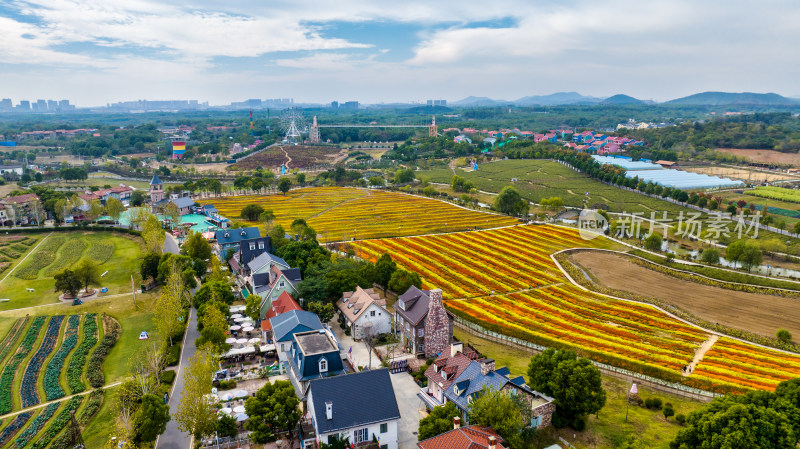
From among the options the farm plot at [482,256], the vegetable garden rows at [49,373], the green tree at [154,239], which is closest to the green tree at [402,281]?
the farm plot at [482,256]

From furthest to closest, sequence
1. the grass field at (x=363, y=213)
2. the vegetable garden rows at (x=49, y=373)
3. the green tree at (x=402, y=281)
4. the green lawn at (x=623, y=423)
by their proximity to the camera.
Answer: the grass field at (x=363, y=213), the green tree at (x=402, y=281), the vegetable garden rows at (x=49, y=373), the green lawn at (x=623, y=423)

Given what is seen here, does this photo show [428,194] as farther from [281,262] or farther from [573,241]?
[281,262]

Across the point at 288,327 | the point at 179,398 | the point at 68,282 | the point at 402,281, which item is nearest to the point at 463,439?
the point at 288,327

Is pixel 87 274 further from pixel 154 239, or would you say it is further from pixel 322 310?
pixel 322 310

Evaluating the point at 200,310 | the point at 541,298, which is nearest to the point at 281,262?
the point at 200,310


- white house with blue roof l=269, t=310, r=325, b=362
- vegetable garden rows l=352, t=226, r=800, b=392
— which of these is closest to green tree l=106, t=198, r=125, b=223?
vegetable garden rows l=352, t=226, r=800, b=392

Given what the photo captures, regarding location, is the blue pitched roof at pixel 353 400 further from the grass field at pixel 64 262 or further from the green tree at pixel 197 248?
the grass field at pixel 64 262
